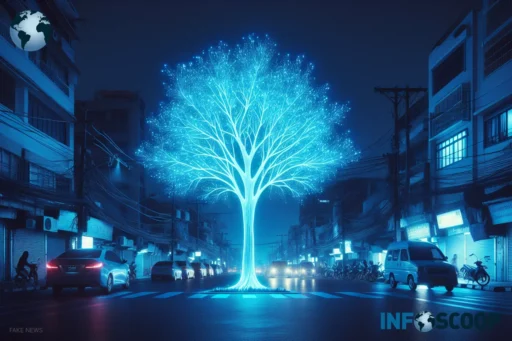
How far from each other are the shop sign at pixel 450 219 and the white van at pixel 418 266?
8.29 meters

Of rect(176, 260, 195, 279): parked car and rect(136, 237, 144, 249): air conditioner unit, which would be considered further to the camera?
rect(136, 237, 144, 249): air conditioner unit

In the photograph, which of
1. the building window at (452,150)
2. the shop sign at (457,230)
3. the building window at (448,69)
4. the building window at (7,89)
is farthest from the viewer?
the building window at (448,69)

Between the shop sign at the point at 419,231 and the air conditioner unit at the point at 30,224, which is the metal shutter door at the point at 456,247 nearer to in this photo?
the shop sign at the point at 419,231

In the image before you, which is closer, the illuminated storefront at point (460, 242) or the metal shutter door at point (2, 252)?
the metal shutter door at point (2, 252)

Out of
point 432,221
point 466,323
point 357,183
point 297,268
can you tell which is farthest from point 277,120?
point 357,183

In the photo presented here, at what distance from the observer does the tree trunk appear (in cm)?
2189

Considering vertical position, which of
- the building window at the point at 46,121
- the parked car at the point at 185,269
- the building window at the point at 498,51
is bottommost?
the parked car at the point at 185,269

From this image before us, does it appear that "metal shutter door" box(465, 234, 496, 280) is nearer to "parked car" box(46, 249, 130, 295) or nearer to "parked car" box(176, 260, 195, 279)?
"parked car" box(176, 260, 195, 279)

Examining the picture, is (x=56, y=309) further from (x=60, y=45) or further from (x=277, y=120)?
(x=60, y=45)

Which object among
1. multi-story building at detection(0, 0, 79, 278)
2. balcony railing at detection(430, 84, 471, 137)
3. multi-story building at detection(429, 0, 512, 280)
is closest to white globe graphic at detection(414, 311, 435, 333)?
multi-story building at detection(429, 0, 512, 280)

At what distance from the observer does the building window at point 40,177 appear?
109 feet

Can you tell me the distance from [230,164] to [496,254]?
19.2 meters

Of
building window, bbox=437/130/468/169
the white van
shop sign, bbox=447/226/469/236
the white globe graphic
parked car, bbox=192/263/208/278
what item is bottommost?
parked car, bbox=192/263/208/278

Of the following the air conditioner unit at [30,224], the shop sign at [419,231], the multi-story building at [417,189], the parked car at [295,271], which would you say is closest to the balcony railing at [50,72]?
the air conditioner unit at [30,224]
